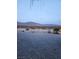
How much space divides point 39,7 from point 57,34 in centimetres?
32

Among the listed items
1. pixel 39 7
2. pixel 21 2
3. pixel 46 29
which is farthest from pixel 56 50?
pixel 21 2

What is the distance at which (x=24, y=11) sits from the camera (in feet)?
4.90

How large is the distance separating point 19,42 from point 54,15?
0.44 m

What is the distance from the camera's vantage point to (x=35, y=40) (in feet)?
4.91

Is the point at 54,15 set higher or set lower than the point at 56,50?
higher
